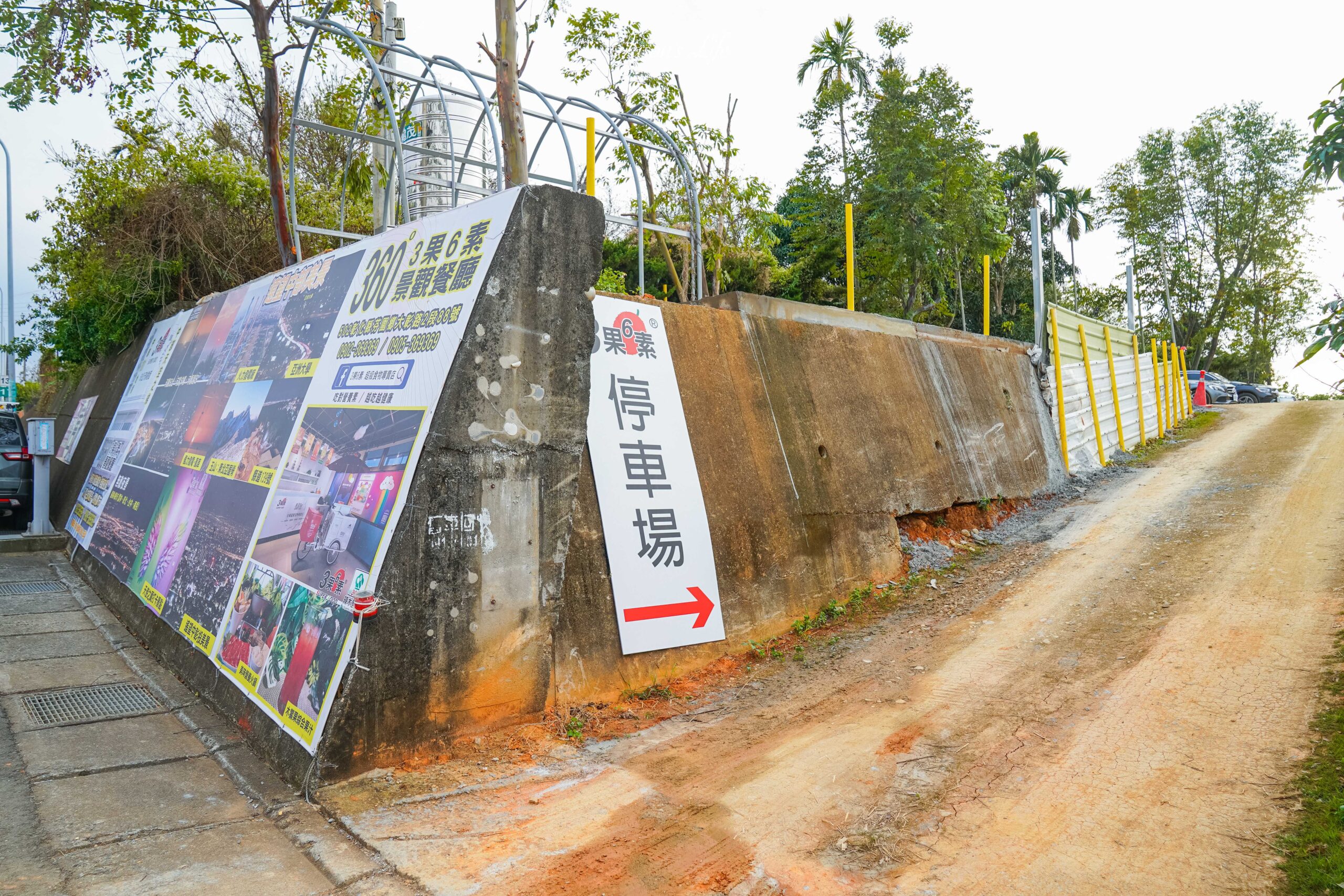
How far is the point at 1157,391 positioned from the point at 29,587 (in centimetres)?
1867

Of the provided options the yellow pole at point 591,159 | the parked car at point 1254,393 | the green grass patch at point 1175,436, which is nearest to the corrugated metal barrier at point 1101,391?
the green grass patch at point 1175,436


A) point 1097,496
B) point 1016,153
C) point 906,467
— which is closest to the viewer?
point 906,467

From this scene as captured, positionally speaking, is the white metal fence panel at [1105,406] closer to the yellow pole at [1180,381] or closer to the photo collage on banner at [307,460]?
the yellow pole at [1180,381]

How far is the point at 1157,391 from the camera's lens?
1647cm

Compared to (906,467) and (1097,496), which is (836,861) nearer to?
(906,467)

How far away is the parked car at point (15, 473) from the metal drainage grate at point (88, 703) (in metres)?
6.60

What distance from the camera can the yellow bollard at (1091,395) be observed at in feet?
40.9

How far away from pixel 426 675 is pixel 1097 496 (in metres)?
9.50

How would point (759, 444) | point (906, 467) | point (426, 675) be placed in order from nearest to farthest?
point (426, 675) < point (759, 444) < point (906, 467)

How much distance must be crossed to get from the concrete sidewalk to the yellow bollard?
1230 centimetres

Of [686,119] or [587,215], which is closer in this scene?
[587,215]

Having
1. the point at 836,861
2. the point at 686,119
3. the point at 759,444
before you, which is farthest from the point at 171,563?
the point at 686,119

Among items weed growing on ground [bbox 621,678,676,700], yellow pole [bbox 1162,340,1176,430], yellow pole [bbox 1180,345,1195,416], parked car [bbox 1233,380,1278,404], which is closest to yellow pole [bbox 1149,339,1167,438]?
yellow pole [bbox 1162,340,1176,430]

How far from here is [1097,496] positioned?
1054 centimetres
